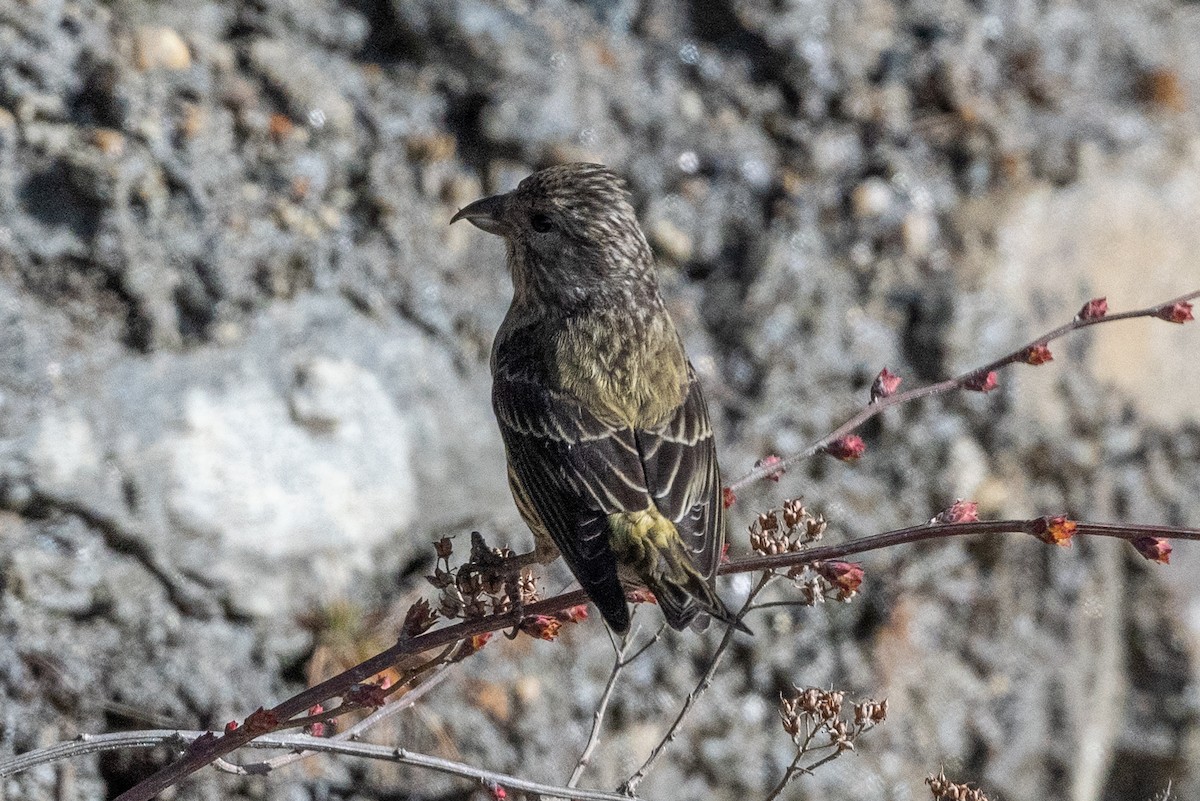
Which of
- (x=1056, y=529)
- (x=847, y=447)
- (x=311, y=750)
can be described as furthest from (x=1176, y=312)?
(x=311, y=750)

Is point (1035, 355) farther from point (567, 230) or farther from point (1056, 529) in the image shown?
point (567, 230)

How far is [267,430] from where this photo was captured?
4.79m

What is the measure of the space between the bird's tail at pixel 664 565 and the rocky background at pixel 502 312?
5.17 feet

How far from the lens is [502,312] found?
5.35 meters

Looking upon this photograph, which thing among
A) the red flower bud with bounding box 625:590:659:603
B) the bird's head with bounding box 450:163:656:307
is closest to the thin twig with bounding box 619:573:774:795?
the red flower bud with bounding box 625:590:659:603

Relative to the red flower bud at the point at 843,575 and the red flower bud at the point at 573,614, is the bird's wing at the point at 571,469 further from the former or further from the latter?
the red flower bud at the point at 843,575

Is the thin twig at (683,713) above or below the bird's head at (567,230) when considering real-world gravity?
below

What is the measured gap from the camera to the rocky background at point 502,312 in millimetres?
4562

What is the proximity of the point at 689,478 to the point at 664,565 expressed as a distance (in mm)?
325

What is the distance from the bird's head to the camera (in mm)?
4262

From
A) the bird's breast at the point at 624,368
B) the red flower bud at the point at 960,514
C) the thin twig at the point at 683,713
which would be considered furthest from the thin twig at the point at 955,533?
the bird's breast at the point at 624,368

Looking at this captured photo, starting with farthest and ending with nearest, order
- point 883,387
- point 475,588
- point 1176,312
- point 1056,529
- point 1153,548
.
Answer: point 883,387 < point 1176,312 < point 475,588 < point 1153,548 < point 1056,529

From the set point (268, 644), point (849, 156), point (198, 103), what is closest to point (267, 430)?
point (268, 644)

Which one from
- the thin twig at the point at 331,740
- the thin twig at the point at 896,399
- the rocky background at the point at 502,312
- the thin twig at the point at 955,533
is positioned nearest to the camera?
the thin twig at the point at 955,533
